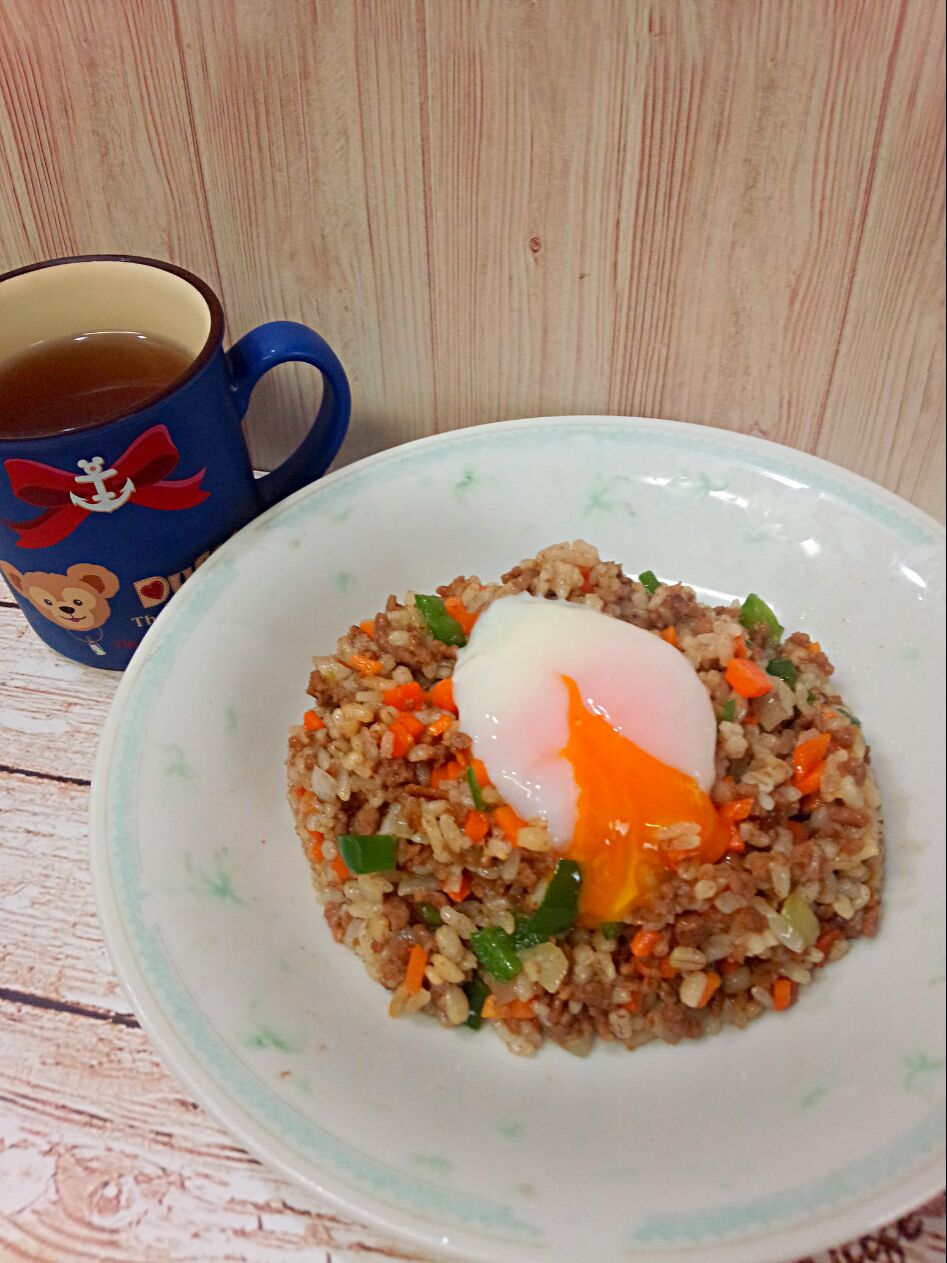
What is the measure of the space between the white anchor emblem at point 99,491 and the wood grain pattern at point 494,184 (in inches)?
18.7

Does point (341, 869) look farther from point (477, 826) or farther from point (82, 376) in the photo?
point (82, 376)

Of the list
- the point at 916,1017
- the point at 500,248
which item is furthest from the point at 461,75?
the point at 916,1017

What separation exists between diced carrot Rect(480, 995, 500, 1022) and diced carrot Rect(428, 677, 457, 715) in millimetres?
315

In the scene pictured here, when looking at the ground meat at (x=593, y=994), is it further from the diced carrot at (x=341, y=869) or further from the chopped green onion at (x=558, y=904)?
the diced carrot at (x=341, y=869)

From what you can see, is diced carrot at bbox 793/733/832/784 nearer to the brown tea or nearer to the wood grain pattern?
the wood grain pattern

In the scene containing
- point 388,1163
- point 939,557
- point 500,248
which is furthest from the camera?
point 500,248

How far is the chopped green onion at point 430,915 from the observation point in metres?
1.08

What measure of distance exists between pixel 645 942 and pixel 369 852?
12.0 inches

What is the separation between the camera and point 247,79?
129 cm

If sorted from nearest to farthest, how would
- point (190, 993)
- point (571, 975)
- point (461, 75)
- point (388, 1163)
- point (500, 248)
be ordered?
1. point (388, 1163)
2. point (190, 993)
3. point (571, 975)
4. point (461, 75)
5. point (500, 248)

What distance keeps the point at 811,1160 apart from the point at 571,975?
32 cm

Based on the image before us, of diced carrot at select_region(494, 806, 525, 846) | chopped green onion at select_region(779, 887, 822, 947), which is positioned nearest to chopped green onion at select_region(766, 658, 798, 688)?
chopped green onion at select_region(779, 887, 822, 947)

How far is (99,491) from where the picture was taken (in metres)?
→ 1.19

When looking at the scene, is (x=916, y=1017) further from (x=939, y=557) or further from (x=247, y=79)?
(x=247, y=79)
